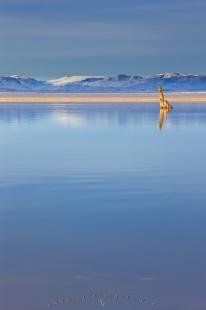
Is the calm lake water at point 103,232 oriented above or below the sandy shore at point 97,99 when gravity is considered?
above

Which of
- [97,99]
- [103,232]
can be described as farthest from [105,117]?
[97,99]

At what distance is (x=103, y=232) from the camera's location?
22.4 feet

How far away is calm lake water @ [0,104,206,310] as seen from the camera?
5090 mm

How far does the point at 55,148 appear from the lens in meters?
15.5

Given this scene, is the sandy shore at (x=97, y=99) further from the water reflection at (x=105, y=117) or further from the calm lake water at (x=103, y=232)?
the calm lake water at (x=103, y=232)

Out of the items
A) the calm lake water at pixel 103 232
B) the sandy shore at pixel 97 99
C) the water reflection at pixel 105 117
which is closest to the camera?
the calm lake water at pixel 103 232

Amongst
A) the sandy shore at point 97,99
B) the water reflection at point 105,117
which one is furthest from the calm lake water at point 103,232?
the sandy shore at point 97,99

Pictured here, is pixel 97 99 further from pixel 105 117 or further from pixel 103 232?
pixel 103 232

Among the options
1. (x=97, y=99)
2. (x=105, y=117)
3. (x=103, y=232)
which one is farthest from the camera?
(x=97, y=99)

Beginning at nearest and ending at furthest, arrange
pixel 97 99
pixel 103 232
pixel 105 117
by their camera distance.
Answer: pixel 103 232, pixel 105 117, pixel 97 99

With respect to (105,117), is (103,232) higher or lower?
higher

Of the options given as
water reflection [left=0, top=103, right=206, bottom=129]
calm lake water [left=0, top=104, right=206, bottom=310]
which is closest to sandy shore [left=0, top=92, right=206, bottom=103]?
water reflection [left=0, top=103, right=206, bottom=129]

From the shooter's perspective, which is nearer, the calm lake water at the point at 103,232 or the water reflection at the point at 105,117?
the calm lake water at the point at 103,232

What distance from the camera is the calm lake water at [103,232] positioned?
5.09 m
